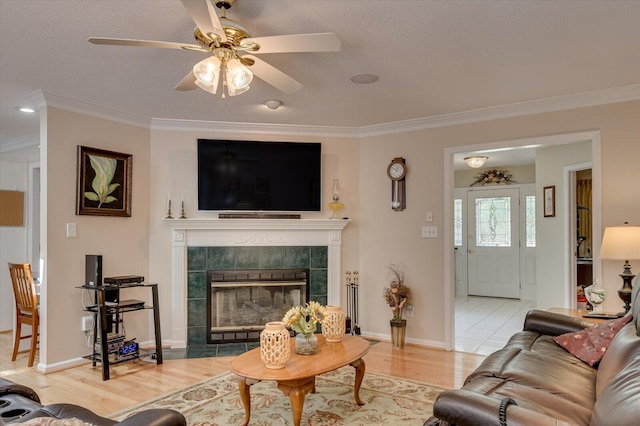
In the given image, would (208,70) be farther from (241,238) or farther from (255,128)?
(241,238)

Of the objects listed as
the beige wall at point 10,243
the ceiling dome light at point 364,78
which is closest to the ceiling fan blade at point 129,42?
the ceiling dome light at point 364,78

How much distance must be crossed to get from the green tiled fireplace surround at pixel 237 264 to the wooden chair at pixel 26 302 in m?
1.39

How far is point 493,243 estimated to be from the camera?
26.1ft

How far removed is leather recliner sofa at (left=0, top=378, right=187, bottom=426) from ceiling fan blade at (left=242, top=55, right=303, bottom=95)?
1845 millimetres

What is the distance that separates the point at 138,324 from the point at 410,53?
382cm

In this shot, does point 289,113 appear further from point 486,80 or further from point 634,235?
point 634,235

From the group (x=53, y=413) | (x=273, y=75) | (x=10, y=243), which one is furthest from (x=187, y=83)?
(x=10, y=243)

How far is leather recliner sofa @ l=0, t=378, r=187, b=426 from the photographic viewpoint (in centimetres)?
143

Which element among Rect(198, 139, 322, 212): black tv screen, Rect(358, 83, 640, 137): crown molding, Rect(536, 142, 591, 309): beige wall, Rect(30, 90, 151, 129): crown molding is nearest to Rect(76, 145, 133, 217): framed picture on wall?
Rect(30, 90, 151, 129): crown molding

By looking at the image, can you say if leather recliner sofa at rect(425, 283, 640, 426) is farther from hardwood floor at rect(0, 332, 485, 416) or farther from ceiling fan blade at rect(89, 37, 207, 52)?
ceiling fan blade at rect(89, 37, 207, 52)

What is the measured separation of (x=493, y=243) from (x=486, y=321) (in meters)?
2.53

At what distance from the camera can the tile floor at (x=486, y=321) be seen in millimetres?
4613

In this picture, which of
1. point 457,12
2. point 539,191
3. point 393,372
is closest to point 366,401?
point 393,372

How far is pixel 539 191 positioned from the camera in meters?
5.77
